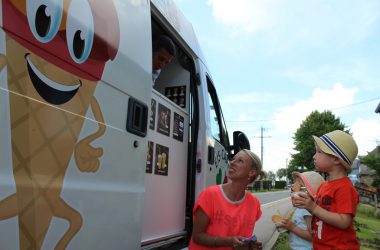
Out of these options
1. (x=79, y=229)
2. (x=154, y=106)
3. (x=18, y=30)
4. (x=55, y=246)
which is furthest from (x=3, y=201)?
(x=154, y=106)

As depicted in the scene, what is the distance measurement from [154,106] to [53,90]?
155 cm

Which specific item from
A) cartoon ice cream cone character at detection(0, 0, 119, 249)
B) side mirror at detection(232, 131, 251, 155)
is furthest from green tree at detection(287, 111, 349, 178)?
cartoon ice cream cone character at detection(0, 0, 119, 249)

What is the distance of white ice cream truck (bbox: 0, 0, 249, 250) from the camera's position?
1.60 metres

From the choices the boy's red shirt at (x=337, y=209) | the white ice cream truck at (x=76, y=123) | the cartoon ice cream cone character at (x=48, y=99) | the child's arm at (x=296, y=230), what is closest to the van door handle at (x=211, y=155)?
the white ice cream truck at (x=76, y=123)

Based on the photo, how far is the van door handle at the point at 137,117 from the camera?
2460 millimetres

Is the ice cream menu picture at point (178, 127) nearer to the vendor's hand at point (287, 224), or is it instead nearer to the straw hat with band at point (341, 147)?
the vendor's hand at point (287, 224)

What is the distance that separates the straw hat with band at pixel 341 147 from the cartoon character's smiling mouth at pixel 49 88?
171 cm

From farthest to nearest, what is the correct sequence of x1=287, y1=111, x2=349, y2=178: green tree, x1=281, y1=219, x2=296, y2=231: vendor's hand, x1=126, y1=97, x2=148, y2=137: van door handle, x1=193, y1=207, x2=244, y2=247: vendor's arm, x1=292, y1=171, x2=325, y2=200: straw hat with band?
1. x1=287, y1=111, x2=349, y2=178: green tree
2. x1=292, y1=171, x2=325, y2=200: straw hat with band
3. x1=281, y1=219, x2=296, y2=231: vendor's hand
4. x1=193, y1=207, x2=244, y2=247: vendor's arm
5. x1=126, y1=97, x2=148, y2=137: van door handle

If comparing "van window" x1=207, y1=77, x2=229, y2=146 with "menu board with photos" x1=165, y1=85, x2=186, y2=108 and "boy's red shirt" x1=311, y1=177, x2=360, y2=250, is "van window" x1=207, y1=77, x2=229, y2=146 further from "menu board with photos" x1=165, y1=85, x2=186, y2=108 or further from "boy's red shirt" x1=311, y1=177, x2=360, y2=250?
"boy's red shirt" x1=311, y1=177, x2=360, y2=250

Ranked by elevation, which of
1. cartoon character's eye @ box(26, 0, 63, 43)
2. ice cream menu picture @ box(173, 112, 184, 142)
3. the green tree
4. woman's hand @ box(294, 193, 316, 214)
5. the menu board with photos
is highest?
the green tree

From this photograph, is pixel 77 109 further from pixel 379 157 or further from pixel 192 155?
pixel 379 157

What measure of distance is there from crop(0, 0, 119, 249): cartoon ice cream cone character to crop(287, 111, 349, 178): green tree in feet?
172

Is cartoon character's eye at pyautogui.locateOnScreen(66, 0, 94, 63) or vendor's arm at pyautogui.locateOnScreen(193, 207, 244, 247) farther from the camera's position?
vendor's arm at pyautogui.locateOnScreen(193, 207, 244, 247)

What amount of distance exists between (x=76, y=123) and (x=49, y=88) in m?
0.24
